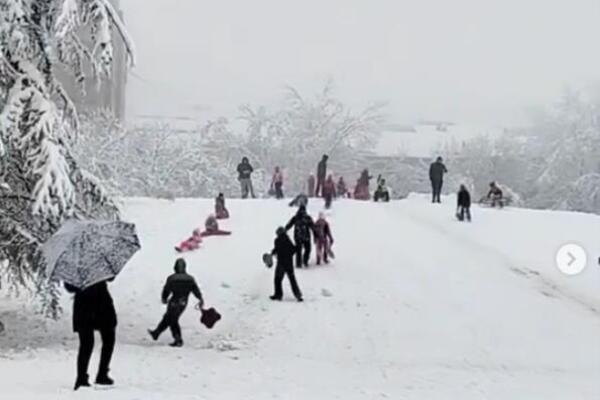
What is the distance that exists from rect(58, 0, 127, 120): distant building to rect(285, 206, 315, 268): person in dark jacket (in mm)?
4883

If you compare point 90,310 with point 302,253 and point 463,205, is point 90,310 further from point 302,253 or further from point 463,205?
point 463,205

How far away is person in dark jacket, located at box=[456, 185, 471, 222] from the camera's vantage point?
28.8m

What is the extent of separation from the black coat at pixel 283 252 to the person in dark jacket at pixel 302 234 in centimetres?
189

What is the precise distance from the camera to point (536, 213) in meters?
31.2

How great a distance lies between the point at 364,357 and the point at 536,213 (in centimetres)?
1733

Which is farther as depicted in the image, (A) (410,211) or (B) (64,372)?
(A) (410,211)

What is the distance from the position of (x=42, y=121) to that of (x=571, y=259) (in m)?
14.6

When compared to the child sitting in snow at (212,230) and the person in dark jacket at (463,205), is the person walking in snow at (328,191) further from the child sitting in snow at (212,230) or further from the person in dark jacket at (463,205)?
the child sitting in snow at (212,230)

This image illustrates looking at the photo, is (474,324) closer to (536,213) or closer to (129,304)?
(129,304)

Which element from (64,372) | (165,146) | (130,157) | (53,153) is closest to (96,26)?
(53,153)

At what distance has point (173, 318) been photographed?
1578cm

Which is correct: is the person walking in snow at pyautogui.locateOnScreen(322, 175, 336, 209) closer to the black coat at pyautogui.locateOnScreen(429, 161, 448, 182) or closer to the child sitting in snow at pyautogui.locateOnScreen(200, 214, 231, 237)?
the black coat at pyautogui.locateOnScreen(429, 161, 448, 182)

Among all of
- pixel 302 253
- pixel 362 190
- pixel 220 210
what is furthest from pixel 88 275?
pixel 362 190

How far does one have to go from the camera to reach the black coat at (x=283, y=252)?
1886 centimetres
